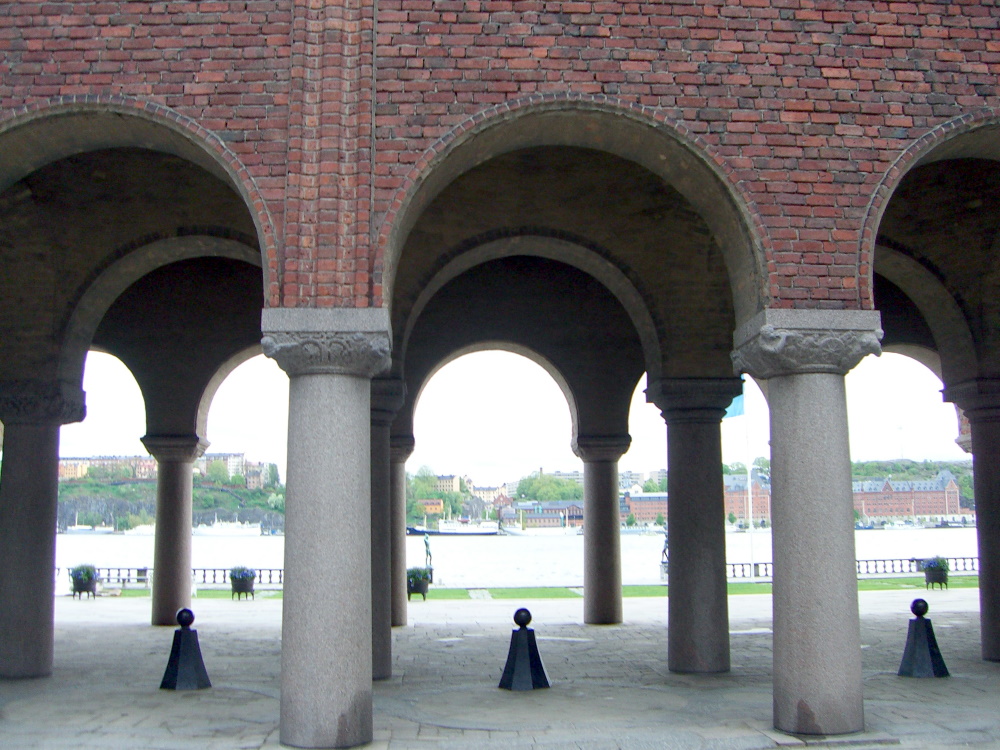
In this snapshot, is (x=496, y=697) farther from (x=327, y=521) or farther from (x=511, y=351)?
(x=511, y=351)

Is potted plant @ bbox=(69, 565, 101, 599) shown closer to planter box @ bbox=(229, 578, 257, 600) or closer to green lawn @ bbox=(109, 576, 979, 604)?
green lawn @ bbox=(109, 576, 979, 604)

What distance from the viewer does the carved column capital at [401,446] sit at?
55.3 feet

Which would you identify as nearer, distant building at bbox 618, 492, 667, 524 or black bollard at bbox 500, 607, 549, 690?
black bollard at bbox 500, 607, 549, 690

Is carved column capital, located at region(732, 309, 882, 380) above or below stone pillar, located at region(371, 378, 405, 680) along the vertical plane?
above

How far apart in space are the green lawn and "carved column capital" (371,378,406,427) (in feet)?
Answer: 42.4

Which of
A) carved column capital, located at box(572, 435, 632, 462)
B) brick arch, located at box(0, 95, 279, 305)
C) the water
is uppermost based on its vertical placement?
brick arch, located at box(0, 95, 279, 305)

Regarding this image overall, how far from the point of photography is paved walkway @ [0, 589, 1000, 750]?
25.5 ft

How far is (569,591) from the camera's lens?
2692 centimetres

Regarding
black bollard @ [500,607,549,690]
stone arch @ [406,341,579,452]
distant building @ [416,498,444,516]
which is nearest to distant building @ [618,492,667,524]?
distant building @ [416,498,444,516]

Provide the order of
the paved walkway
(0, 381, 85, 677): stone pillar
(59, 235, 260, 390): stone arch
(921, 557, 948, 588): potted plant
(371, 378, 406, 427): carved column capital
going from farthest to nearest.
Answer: (921, 557, 948, 588): potted plant → (59, 235, 260, 390): stone arch → (371, 378, 406, 427): carved column capital → (0, 381, 85, 677): stone pillar → the paved walkway

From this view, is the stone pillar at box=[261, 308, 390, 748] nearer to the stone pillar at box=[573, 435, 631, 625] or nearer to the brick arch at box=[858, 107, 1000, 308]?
the brick arch at box=[858, 107, 1000, 308]

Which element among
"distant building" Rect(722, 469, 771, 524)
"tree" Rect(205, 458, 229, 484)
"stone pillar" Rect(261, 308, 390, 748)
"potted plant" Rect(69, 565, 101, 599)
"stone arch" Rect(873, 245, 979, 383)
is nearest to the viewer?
"stone pillar" Rect(261, 308, 390, 748)

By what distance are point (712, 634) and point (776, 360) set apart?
4629 millimetres

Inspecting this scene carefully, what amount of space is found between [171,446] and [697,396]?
9.54m
